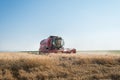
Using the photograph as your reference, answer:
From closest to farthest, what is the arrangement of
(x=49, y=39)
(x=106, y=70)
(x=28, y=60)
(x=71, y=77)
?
(x=71, y=77) < (x=106, y=70) < (x=28, y=60) < (x=49, y=39)

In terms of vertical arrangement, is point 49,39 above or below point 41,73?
above

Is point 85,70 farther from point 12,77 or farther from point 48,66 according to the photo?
point 12,77

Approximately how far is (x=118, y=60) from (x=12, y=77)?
26.7ft

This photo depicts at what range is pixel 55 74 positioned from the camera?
15.2 meters

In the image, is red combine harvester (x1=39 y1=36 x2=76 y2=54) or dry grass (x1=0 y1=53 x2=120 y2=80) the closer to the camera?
dry grass (x1=0 y1=53 x2=120 y2=80)

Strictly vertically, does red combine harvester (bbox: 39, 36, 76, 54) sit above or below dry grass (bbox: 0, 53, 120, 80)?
above

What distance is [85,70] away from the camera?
15.9 meters

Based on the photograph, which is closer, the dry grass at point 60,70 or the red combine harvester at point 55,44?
the dry grass at point 60,70

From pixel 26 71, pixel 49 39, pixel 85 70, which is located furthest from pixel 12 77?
pixel 49 39

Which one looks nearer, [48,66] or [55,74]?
[55,74]

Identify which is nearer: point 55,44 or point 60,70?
point 60,70

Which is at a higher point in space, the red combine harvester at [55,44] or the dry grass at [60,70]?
the red combine harvester at [55,44]

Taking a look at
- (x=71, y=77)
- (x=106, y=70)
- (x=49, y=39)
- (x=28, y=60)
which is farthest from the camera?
(x=49, y=39)

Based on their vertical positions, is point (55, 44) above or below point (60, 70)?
above
